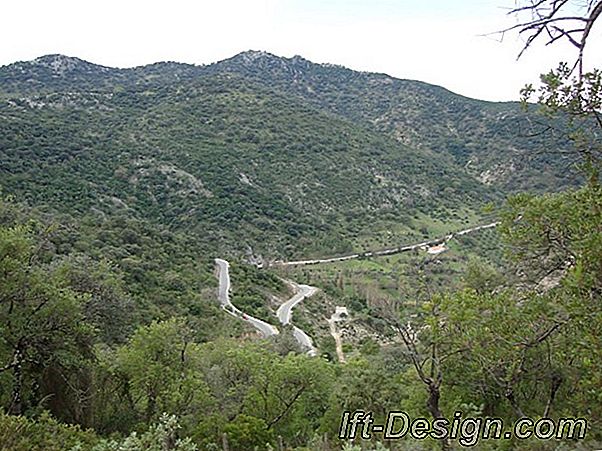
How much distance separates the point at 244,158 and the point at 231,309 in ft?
157

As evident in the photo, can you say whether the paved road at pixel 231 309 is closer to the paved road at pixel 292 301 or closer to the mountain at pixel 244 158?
the paved road at pixel 292 301

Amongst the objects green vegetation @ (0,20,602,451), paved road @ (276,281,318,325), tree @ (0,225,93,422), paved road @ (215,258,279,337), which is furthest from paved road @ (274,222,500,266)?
tree @ (0,225,93,422)

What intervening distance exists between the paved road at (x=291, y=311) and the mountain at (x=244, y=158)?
12.6 meters

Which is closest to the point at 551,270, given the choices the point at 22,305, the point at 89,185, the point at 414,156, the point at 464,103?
the point at 22,305

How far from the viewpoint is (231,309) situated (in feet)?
125

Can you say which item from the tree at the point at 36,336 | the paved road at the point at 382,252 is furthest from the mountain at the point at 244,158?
the tree at the point at 36,336

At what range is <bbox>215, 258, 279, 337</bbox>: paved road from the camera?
35.8 meters

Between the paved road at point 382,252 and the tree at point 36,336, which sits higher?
the tree at point 36,336

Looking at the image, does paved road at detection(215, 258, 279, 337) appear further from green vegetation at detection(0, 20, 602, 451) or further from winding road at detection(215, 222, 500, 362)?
green vegetation at detection(0, 20, 602, 451)

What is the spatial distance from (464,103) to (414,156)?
41197mm

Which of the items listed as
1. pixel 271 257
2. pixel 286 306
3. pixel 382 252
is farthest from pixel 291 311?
pixel 382 252

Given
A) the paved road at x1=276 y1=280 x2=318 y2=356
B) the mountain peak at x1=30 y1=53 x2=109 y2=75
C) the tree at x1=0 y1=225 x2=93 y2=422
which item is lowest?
the paved road at x1=276 y1=280 x2=318 y2=356

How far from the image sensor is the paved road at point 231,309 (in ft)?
118

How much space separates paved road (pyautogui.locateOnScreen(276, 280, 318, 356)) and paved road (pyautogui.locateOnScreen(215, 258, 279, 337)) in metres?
1.95
